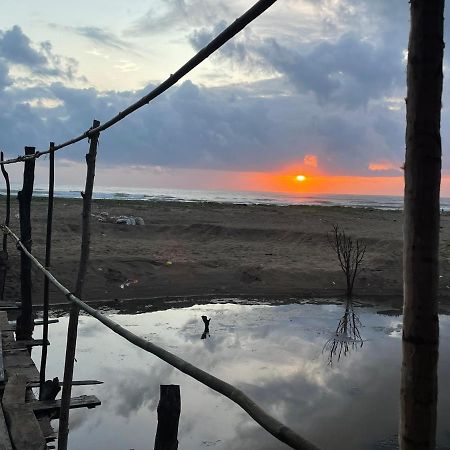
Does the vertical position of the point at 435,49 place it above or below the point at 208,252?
above

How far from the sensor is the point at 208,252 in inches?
703

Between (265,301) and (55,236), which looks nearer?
(265,301)

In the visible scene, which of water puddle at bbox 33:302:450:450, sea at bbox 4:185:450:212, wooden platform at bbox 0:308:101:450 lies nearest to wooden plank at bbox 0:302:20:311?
water puddle at bbox 33:302:450:450

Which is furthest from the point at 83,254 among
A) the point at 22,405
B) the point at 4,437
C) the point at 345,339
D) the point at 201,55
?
the point at 345,339

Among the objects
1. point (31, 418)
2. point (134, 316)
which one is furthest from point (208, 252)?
point (31, 418)

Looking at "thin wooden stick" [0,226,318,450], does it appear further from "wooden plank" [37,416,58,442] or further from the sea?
the sea

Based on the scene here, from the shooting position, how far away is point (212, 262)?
16094 mm

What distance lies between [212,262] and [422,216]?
48.8 feet

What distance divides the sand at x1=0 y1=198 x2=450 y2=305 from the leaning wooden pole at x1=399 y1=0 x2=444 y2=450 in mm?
11418

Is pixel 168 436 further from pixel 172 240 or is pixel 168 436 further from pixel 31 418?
pixel 172 240

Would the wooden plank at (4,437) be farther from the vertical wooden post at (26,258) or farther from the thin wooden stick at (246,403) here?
the vertical wooden post at (26,258)

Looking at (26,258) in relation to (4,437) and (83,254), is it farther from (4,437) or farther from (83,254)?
(4,437)

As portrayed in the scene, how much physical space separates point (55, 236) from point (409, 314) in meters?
18.5

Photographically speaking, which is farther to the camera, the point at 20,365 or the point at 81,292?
the point at 20,365
